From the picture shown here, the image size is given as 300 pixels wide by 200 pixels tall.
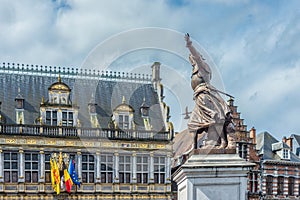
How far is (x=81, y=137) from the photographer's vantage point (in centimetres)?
3534

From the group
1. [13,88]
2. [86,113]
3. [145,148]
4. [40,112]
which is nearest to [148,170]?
[145,148]

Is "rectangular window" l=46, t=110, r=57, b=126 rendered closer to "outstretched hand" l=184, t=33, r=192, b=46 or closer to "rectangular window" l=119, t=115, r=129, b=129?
"rectangular window" l=119, t=115, r=129, b=129

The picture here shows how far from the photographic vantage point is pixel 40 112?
3584 centimetres

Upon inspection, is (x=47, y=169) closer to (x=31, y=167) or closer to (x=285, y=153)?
(x=31, y=167)

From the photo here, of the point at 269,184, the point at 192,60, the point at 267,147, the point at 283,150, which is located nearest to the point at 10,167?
the point at 269,184

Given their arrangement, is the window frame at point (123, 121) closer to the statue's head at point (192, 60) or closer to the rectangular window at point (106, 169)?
the rectangular window at point (106, 169)

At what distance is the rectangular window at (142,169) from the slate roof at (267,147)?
933 cm

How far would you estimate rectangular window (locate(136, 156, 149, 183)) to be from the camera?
1441 inches

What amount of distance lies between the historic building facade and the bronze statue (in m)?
22.4

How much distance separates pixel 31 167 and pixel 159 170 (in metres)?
8.10

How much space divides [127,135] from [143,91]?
4793 mm

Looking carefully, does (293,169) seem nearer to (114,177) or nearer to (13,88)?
(114,177)

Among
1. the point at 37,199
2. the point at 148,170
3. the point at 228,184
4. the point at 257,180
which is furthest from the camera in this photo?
the point at 257,180

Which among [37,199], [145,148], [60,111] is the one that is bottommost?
[37,199]
